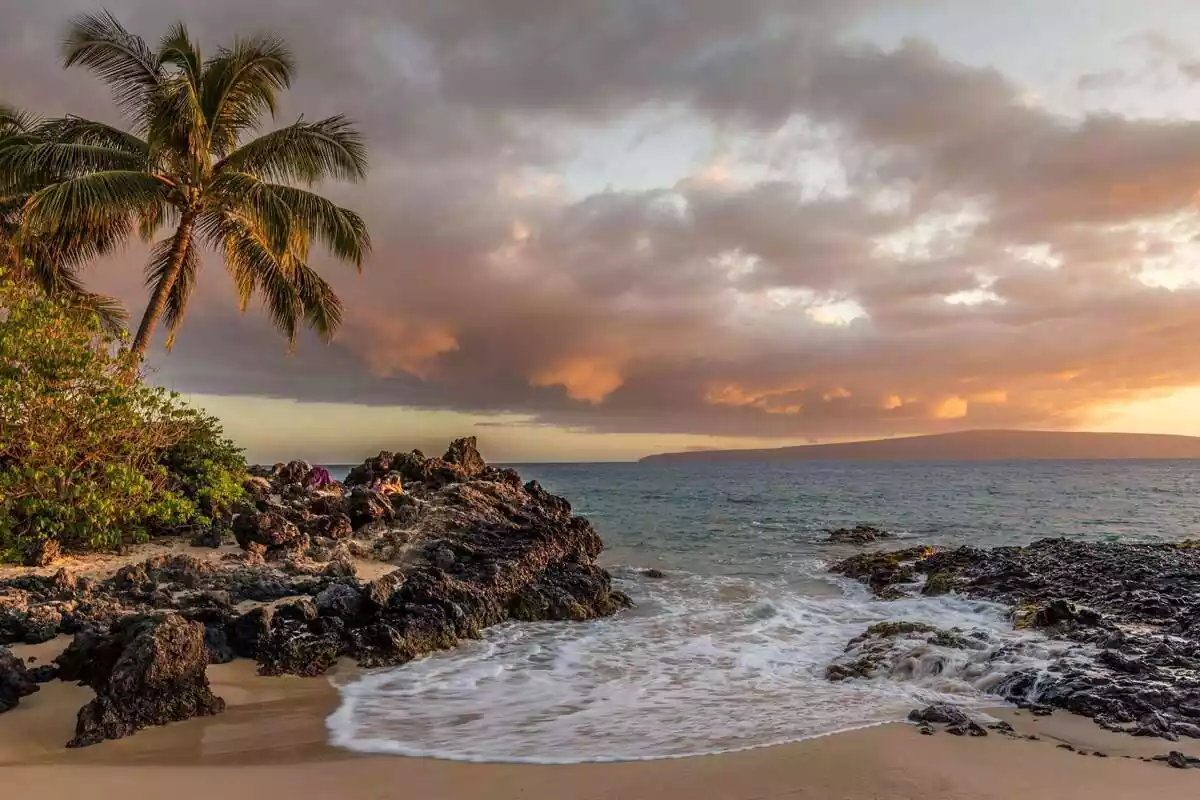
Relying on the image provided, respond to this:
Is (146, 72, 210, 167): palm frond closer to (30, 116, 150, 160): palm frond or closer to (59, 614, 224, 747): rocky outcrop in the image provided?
(30, 116, 150, 160): palm frond

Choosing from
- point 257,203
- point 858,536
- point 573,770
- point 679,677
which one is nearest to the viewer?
point 573,770

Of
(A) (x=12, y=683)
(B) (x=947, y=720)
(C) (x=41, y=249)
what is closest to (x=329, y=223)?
(C) (x=41, y=249)

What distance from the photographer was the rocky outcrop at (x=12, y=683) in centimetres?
655

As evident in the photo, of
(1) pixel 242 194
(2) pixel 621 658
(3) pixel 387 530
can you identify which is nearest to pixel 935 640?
(2) pixel 621 658

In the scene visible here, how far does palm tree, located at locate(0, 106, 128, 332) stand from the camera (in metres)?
17.7

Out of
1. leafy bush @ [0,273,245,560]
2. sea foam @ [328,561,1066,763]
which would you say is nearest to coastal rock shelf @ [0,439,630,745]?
sea foam @ [328,561,1066,763]

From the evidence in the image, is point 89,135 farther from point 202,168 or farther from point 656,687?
point 656,687

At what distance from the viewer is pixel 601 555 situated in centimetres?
2298

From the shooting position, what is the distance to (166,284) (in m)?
17.4

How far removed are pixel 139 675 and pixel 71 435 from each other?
8554mm

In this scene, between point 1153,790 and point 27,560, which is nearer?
point 1153,790

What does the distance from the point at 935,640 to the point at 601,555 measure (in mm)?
13944

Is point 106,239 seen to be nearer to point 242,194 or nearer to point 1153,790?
point 242,194

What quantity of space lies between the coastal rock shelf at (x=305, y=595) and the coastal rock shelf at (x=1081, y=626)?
5.70 meters
